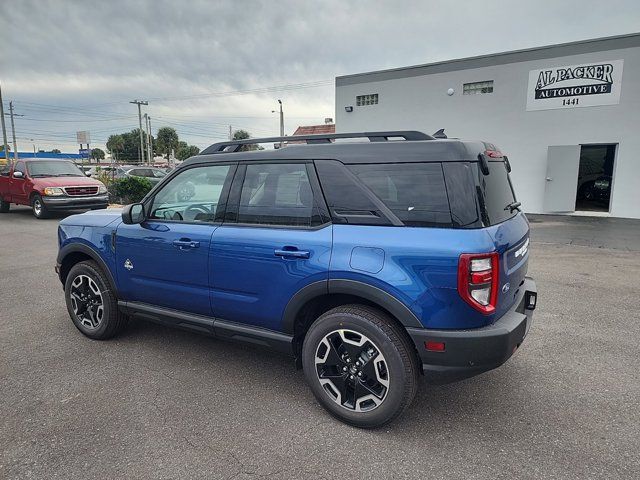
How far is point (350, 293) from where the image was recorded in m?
2.56

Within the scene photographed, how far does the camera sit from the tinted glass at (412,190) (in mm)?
2432

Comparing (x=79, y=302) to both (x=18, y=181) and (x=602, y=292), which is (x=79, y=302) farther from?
(x=18, y=181)

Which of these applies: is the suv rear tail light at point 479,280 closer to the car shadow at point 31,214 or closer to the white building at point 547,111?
the white building at point 547,111

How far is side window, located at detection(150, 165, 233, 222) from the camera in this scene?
3.30 metres

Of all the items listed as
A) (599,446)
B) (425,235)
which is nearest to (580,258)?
(599,446)

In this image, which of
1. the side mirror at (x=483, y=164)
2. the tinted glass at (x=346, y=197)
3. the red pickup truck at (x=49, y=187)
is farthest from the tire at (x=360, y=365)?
the red pickup truck at (x=49, y=187)

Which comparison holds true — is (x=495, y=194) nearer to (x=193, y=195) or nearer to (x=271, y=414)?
(x=271, y=414)

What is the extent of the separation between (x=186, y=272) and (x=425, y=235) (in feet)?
6.31

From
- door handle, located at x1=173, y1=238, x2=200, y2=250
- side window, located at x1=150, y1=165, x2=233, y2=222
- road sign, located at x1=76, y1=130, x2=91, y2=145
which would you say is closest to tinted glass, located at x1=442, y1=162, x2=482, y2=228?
side window, located at x1=150, y1=165, x2=233, y2=222

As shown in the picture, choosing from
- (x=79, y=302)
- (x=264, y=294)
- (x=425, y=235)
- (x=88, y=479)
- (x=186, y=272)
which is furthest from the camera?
(x=79, y=302)

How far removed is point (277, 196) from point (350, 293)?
0.93 meters

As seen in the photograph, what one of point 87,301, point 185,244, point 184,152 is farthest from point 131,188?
point 184,152

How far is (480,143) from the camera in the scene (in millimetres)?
2654

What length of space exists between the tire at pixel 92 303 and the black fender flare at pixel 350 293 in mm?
1966
